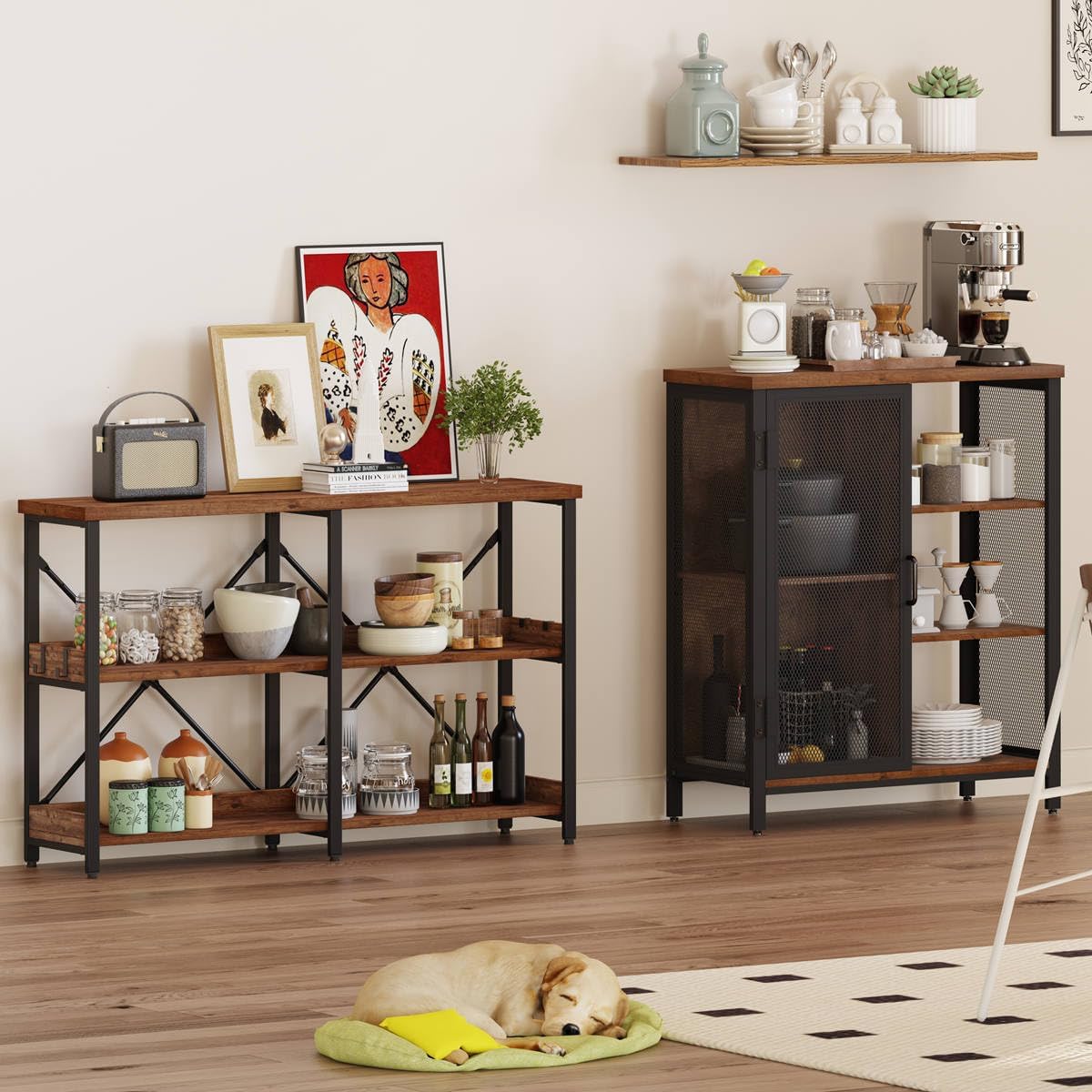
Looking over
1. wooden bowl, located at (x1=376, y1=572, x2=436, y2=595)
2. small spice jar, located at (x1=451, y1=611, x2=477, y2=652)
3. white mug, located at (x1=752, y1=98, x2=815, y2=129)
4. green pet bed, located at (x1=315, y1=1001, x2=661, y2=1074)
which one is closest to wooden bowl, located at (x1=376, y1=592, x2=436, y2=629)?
wooden bowl, located at (x1=376, y1=572, x2=436, y2=595)

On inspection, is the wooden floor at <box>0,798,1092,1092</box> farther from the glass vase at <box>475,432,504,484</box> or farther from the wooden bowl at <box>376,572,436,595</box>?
the glass vase at <box>475,432,504,484</box>

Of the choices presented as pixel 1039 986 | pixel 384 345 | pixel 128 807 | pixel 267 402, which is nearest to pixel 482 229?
pixel 384 345

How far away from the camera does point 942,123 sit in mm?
6660

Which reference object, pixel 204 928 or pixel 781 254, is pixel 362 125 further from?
Result: pixel 204 928

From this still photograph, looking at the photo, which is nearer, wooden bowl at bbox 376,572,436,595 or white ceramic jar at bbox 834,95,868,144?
wooden bowl at bbox 376,572,436,595

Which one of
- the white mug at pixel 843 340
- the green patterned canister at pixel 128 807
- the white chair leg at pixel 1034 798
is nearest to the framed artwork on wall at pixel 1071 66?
the white mug at pixel 843 340

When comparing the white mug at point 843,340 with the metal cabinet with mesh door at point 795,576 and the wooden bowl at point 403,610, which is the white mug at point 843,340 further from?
the wooden bowl at point 403,610

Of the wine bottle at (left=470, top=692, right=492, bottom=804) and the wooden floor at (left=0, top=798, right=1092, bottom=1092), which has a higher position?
the wine bottle at (left=470, top=692, right=492, bottom=804)

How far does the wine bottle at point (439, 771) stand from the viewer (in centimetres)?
618

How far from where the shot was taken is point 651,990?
4.60 meters

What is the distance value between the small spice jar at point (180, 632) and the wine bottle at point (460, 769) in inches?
28.6

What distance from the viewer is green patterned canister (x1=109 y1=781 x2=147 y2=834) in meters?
5.79

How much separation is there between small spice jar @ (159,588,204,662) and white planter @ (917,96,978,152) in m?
2.43

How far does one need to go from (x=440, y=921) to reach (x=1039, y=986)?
135cm
